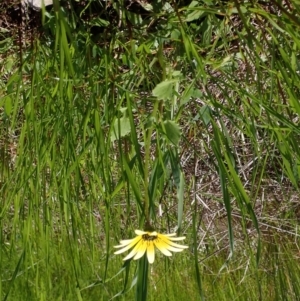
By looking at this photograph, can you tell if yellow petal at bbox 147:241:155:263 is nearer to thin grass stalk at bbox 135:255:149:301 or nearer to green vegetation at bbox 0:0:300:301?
thin grass stalk at bbox 135:255:149:301

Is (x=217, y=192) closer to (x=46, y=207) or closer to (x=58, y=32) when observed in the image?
(x=46, y=207)

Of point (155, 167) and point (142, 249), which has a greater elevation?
point (155, 167)

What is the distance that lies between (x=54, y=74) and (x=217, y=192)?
1.66 ft

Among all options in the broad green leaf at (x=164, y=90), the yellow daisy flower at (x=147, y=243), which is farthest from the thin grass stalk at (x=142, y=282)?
the broad green leaf at (x=164, y=90)

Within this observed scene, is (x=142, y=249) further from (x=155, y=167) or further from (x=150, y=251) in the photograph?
(x=155, y=167)

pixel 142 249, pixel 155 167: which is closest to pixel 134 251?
pixel 142 249

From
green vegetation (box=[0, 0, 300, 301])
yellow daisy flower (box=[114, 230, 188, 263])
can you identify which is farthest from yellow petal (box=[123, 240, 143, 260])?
green vegetation (box=[0, 0, 300, 301])

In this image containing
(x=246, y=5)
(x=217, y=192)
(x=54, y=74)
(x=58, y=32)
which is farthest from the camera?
(x=217, y=192)

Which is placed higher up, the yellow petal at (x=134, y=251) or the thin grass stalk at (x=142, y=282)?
the yellow petal at (x=134, y=251)

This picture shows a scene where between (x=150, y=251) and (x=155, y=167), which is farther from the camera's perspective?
(x=155, y=167)

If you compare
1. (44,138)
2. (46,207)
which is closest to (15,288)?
(46,207)

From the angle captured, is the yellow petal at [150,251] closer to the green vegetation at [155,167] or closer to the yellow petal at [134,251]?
the yellow petal at [134,251]

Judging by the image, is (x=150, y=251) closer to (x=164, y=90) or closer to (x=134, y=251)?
(x=134, y=251)

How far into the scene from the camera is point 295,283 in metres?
1.21
